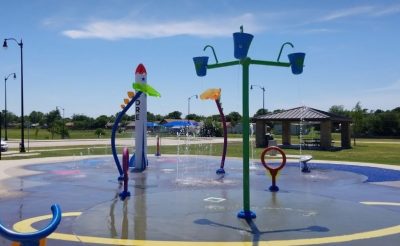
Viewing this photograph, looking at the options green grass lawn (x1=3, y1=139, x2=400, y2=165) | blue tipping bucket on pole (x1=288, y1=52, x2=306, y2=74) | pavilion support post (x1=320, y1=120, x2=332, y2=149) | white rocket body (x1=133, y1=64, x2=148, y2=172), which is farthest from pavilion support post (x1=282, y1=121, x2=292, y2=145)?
blue tipping bucket on pole (x1=288, y1=52, x2=306, y2=74)

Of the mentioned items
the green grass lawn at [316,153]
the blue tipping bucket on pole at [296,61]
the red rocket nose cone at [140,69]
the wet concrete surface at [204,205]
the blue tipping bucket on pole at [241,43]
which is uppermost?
the red rocket nose cone at [140,69]

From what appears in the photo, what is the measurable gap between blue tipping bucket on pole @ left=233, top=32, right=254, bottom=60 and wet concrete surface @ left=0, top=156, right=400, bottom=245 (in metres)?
3.38

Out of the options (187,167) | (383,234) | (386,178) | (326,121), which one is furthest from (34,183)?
(326,121)

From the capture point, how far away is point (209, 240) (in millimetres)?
7355

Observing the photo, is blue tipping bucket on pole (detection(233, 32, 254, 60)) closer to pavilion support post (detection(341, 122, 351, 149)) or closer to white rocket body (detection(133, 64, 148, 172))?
white rocket body (detection(133, 64, 148, 172))

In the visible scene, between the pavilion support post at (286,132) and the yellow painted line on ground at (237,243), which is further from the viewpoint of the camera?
the pavilion support post at (286,132)

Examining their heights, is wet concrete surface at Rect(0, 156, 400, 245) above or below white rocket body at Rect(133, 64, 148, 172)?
below

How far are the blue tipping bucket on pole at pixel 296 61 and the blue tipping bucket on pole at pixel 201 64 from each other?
1.81m

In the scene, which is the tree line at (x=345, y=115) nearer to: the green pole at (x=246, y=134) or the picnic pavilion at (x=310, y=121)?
the picnic pavilion at (x=310, y=121)

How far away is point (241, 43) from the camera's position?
8.59m

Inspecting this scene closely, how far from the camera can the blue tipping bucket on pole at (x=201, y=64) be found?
9.38 metres

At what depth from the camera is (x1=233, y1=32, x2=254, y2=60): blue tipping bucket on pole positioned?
8.55m

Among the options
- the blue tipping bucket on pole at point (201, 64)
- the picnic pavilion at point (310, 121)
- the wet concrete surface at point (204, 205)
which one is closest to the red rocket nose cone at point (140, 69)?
the wet concrete surface at point (204, 205)

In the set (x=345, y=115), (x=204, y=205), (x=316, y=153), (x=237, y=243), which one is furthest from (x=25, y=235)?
(x=345, y=115)
